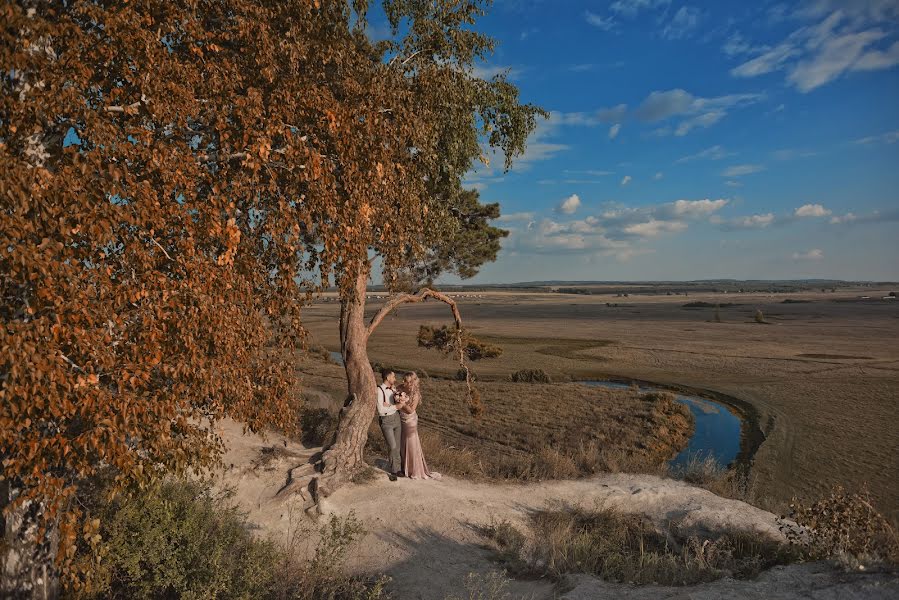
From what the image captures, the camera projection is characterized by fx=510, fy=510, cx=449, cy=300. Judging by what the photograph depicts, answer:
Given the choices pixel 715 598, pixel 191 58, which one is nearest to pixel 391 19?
pixel 191 58

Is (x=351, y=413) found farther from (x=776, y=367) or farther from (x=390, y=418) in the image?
(x=776, y=367)

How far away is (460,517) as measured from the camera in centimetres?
1053

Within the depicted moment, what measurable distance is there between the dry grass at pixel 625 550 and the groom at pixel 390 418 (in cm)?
324

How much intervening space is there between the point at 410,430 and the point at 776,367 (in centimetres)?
4488

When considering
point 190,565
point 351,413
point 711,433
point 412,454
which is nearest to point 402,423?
point 412,454

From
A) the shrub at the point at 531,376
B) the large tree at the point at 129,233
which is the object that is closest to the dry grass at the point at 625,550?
the large tree at the point at 129,233

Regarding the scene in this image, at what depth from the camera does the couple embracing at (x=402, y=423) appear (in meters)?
12.1

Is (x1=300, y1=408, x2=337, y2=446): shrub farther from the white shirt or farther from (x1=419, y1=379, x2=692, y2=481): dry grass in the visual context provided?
the white shirt

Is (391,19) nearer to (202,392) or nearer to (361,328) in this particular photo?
(361,328)

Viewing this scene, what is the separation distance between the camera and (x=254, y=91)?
5.67 meters

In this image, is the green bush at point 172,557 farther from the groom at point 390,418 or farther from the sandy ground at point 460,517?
the groom at point 390,418

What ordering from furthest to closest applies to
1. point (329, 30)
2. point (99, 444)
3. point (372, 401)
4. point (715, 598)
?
point (372, 401)
point (329, 30)
point (715, 598)
point (99, 444)

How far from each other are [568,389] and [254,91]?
121 feet

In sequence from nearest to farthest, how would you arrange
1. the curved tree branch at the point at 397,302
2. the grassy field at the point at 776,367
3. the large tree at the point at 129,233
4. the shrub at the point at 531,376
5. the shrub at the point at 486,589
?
1. the large tree at the point at 129,233
2. the shrub at the point at 486,589
3. the curved tree branch at the point at 397,302
4. the grassy field at the point at 776,367
5. the shrub at the point at 531,376
